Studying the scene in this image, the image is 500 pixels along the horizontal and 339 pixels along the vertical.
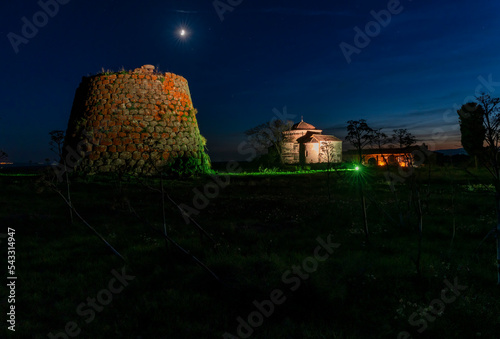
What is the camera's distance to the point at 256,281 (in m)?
4.26

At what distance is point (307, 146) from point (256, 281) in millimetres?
41927

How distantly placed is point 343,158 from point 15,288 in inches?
1940

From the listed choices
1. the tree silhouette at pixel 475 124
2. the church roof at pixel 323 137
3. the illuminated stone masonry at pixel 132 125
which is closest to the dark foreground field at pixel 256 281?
the tree silhouette at pixel 475 124

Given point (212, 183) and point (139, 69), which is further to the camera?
point (139, 69)

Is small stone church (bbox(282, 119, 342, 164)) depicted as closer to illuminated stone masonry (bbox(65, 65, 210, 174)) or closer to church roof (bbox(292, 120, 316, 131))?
church roof (bbox(292, 120, 316, 131))

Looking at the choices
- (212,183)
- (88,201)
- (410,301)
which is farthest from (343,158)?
(410,301)

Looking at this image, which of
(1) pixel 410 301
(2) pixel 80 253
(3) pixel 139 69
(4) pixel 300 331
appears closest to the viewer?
(4) pixel 300 331

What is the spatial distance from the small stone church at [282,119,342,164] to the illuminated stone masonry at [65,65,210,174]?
27.8 meters

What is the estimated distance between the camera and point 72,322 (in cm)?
367

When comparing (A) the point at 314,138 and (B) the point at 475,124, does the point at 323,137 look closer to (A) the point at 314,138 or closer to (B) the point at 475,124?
(A) the point at 314,138

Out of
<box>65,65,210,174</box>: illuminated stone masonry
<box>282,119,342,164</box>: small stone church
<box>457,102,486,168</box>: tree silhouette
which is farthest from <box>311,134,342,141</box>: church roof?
<box>457,102,486,168</box>: tree silhouette

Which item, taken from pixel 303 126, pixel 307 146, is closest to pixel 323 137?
pixel 307 146

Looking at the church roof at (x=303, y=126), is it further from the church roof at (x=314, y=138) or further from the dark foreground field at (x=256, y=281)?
the dark foreground field at (x=256, y=281)

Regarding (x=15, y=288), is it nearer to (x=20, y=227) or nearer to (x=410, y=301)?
(x=20, y=227)
